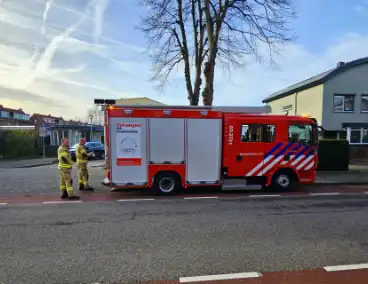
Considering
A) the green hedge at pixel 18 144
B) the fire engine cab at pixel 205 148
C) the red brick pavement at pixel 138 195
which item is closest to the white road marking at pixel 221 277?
the red brick pavement at pixel 138 195

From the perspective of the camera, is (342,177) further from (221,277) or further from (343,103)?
(343,103)

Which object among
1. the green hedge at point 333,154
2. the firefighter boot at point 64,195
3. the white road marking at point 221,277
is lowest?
the firefighter boot at point 64,195

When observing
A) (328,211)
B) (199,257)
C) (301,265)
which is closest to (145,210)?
(199,257)

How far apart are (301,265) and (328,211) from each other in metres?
3.34

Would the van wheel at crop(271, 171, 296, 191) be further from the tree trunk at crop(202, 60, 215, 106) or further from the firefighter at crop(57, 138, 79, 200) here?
the firefighter at crop(57, 138, 79, 200)

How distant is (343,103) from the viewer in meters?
20.8

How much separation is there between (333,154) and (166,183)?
382 inches

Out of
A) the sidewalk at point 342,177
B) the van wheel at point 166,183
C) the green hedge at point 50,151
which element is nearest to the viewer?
the van wheel at point 166,183

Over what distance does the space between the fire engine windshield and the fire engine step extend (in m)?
1.96

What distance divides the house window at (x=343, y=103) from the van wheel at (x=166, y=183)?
17531 millimetres

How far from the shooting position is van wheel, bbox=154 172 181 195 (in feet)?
27.2

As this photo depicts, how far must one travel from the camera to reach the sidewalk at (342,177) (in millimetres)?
10711

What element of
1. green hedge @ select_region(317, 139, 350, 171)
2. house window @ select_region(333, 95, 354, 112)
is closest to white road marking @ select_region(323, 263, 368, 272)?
green hedge @ select_region(317, 139, 350, 171)

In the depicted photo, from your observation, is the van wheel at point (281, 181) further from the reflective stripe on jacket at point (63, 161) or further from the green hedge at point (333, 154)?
the reflective stripe on jacket at point (63, 161)
